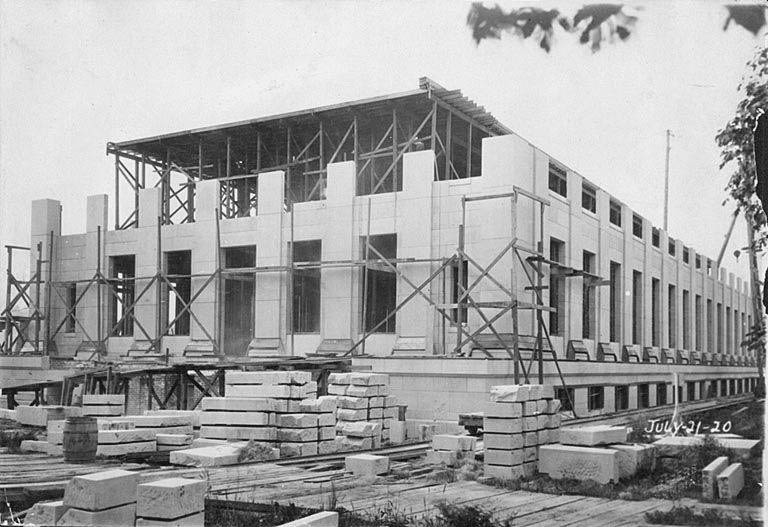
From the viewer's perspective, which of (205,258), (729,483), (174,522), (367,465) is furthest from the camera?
(205,258)

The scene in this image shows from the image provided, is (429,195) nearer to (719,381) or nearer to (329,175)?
(329,175)

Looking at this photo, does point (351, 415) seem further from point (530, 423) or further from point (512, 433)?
point (512, 433)

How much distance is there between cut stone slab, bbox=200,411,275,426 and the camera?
17.1m

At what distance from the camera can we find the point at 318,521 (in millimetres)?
8602

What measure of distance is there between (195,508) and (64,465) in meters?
7.26

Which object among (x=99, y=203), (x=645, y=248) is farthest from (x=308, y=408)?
(x=645, y=248)

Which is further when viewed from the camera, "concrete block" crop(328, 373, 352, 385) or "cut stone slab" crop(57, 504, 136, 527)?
"concrete block" crop(328, 373, 352, 385)

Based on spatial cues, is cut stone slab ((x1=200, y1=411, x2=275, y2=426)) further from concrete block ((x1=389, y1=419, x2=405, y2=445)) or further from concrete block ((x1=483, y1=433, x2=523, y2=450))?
concrete block ((x1=483, y1=433, x2=523, y2=450))

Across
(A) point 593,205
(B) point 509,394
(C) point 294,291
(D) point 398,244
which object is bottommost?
(B) point 509,394

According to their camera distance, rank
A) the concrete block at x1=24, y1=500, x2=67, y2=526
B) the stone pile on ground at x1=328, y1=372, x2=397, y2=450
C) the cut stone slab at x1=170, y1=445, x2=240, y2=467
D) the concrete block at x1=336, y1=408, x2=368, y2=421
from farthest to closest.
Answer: the concrete block at x1=336, y1=408, x2=368, y2=421 → the stone pile on ground at x1=328, y1=372, x2=397, y2=450 → the cut stone slab at x1=170, y1=445, x2=240, y2=467 → the concrete block at x1=24, y1=500, x2=67, y2=526

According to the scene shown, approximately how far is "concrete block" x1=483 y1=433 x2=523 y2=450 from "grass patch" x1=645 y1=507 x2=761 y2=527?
3504 mm

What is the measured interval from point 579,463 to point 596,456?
14.1 inches

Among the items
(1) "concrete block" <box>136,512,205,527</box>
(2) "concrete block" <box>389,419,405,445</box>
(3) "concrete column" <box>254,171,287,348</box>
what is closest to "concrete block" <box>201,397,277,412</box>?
(2) "concrete block" <box>389,419,405,445</box>

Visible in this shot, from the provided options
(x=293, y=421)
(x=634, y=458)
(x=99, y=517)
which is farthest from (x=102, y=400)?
(x=634, y=458)
